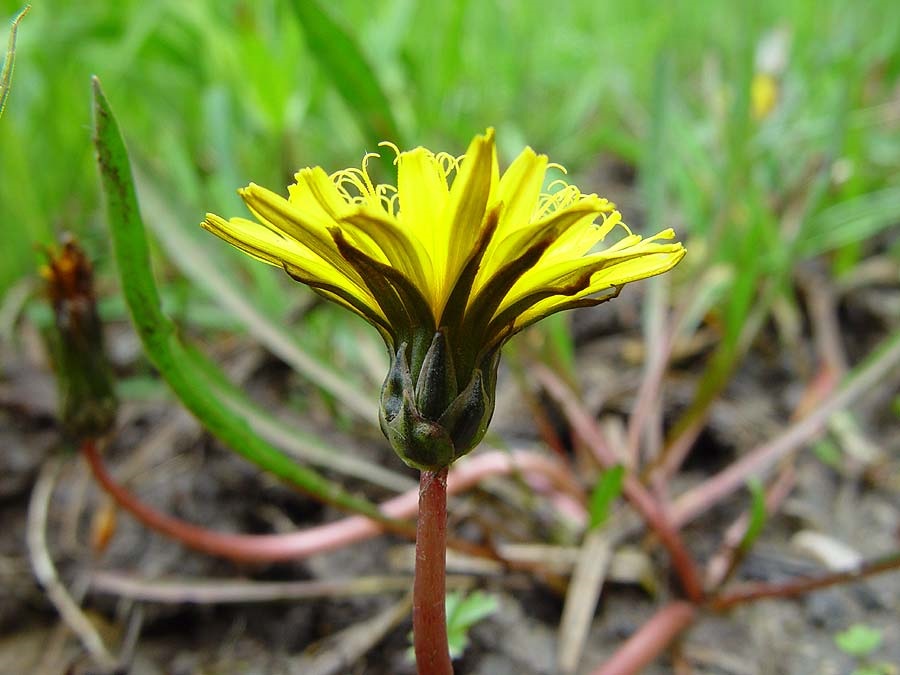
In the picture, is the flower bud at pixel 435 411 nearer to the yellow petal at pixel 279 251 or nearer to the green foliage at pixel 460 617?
the yellow petal at pixel 279 251

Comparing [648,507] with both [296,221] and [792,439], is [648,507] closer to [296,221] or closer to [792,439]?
[792,439]

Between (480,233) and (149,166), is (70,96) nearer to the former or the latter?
(149,166)

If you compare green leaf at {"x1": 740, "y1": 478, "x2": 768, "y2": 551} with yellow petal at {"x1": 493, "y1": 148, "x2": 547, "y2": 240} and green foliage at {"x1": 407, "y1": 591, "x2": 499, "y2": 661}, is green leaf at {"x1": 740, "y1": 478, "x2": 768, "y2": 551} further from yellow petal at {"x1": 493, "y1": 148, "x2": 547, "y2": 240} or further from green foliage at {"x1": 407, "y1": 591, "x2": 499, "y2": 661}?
yellow petal at {"x1": 493, "y1": 148, "x2": 547, "y2": 240}

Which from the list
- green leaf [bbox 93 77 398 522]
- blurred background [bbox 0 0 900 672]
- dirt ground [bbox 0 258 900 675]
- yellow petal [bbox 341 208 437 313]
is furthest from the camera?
blurred background [bbox 0 0 900 672]

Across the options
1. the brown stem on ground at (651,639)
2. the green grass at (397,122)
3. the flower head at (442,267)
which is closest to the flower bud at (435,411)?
the flower head at (442,267)

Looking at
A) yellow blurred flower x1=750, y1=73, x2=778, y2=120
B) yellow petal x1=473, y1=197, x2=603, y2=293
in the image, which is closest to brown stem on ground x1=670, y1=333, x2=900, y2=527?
yellow petal x1=473, y1=197, x2=603, y2=293

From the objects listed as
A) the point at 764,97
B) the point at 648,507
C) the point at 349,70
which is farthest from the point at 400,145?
the point at 764,97
